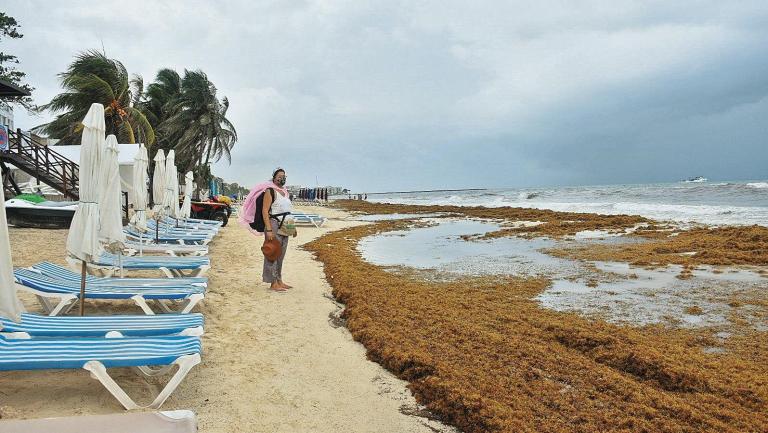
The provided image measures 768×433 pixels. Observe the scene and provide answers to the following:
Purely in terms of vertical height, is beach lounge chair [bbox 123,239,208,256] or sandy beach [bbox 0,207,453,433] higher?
beach lounge chair [bbox 123,239,208,256]

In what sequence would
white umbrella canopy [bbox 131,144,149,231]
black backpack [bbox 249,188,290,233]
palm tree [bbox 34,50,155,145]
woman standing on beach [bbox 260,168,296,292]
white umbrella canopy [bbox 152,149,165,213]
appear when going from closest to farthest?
woman standing on beach [bbox 260,168,296,292] → black backpack [bbox 249,188,290,233] → white umbrella canopy [bbox 131,144,149,231] → white umbrella canopy [bbox 152,149,165,213] → palm tree [bbox 34,50,155,145]

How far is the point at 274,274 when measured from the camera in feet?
23.7

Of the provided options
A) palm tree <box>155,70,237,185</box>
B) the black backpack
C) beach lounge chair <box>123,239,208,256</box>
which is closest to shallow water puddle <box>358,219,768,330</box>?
the black backpack

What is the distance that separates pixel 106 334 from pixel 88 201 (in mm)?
1613

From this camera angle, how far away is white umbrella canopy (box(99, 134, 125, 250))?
4980mm

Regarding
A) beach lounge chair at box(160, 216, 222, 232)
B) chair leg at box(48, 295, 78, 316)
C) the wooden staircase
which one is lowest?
chair leg at box(48, 295, 78, 316)

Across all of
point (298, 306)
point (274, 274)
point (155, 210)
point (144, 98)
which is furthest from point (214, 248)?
point (144, 98)

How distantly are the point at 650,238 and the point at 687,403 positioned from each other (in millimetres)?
13276

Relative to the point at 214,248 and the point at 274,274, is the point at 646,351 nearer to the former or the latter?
the point at 274,274

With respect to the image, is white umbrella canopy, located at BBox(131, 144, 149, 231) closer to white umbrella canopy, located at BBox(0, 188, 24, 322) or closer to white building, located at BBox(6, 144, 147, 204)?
white umbrella canopy, located at BBox(0, 188, 24, 322)

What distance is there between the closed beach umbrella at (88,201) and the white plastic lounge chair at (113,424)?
7.21 feet

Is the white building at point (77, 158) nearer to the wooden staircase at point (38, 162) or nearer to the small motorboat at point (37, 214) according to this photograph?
the wooden staircase at point (38, 162)

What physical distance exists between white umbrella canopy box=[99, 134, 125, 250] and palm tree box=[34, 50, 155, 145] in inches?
829

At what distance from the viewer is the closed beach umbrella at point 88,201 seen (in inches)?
178
